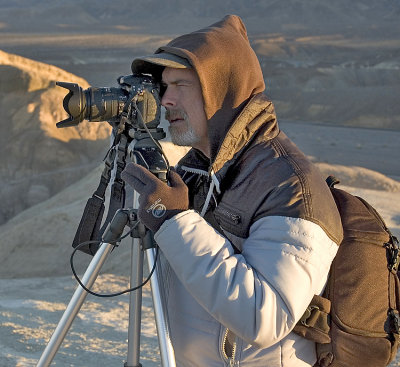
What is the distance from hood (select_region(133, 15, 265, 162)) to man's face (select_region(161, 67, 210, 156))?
0.05 m

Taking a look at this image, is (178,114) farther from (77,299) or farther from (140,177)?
(77,299)

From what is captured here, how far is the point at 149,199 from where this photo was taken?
1.87m

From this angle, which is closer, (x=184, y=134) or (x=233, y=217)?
(x=233, y=217)

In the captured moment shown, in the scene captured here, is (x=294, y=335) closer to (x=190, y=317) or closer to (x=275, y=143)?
(x=190, y=317)

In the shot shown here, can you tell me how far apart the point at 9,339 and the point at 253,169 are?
2.23m

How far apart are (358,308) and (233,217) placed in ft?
1.31

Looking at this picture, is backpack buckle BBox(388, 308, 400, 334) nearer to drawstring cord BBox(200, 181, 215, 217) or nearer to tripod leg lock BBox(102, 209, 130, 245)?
drawstring cord BBox(200, 181, 215, 217)

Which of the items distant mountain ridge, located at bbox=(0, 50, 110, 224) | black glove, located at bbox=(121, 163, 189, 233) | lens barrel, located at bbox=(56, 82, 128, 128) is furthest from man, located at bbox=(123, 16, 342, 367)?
distant mountain ridge, located at bbox=(0, 50, 110, 224)

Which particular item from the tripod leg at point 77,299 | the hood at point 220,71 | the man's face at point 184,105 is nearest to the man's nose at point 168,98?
the man's face at point 184,105

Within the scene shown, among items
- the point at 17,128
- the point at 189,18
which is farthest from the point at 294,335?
the point at 189,18

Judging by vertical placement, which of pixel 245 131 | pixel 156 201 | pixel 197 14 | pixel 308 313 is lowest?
pixel 197 14

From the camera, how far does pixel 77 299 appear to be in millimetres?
2180

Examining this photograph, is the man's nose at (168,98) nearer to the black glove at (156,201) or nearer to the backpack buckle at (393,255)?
the black glove at (156,201)

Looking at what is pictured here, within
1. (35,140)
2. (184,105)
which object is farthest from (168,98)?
(35,140)
